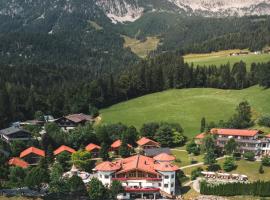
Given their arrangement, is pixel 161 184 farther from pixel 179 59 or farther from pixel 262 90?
pixel 179 59

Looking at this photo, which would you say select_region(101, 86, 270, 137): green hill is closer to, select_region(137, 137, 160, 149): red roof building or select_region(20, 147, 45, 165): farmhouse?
select_region(137, 137, 160, 149): red roof building

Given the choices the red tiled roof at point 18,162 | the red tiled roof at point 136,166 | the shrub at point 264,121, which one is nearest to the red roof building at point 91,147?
the red tiled roof at point 18,162

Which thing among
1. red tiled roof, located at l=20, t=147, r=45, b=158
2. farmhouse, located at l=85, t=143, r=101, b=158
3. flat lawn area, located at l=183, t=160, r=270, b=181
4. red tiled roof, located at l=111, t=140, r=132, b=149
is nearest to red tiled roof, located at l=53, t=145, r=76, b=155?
red tiled roof, located at l=20, t=147, r=45, b=158

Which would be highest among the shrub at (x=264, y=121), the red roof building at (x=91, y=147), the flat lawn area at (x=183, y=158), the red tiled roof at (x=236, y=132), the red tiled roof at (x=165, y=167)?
the shrub at (x=264, y=121)

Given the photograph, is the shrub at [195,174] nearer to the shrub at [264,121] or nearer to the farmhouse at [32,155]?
the shrub at [264,121]

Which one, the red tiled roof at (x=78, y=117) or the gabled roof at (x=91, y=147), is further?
the red tiled roof at (x=78, y=117)
